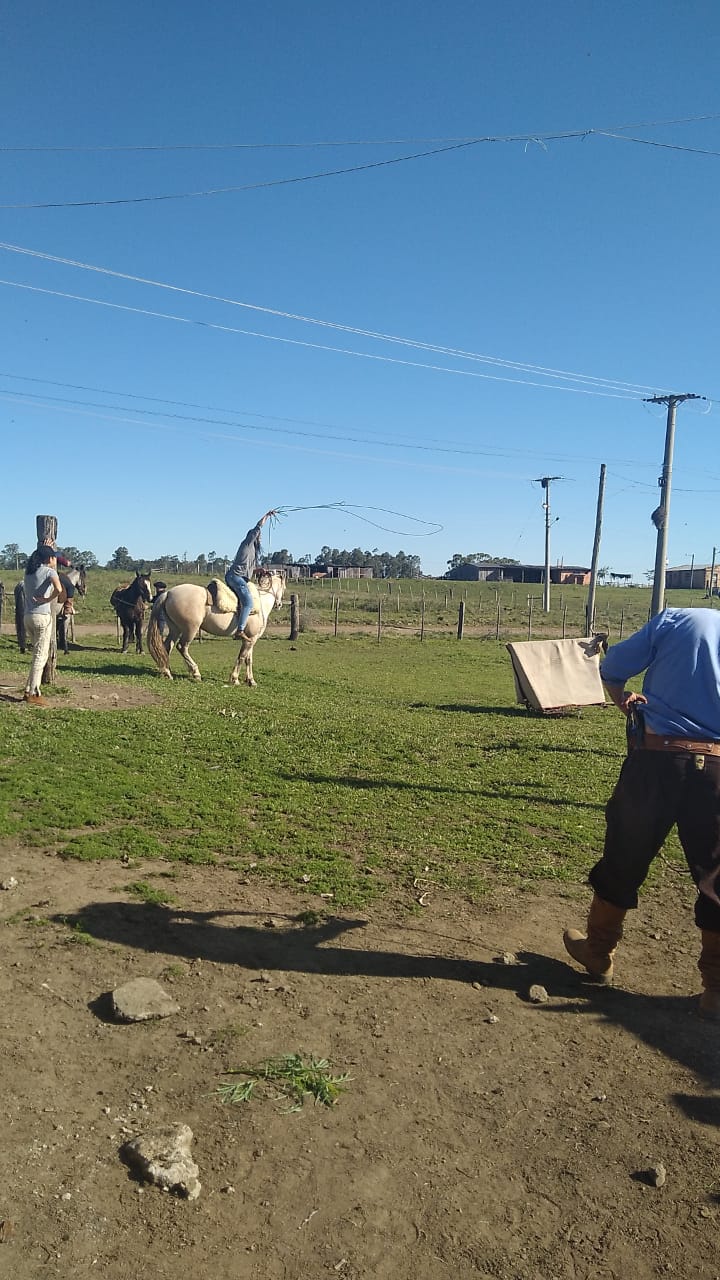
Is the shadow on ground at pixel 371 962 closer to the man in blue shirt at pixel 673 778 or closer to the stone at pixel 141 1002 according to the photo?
the man in blue shirt at pixel 673 778

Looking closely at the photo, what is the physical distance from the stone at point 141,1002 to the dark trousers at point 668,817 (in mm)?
2633

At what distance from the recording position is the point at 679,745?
4.88 metres

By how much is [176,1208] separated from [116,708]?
10716mm

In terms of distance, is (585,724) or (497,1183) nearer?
(497,1183)

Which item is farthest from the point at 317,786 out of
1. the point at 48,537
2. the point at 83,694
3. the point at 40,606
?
the point at 48,537

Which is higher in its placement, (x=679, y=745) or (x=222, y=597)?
(x=222, y=597)

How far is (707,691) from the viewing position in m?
4.93

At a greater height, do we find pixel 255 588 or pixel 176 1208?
pixel 255 588

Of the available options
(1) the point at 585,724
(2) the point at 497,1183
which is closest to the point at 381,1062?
(2) the point at 497,1183

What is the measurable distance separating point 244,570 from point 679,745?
47.0ft

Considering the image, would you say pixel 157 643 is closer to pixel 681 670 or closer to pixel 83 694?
pixel 83 694

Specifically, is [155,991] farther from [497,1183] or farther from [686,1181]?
[686,1181]

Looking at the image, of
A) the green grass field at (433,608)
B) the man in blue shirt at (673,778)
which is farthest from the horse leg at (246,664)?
the green grass field at (433,608)

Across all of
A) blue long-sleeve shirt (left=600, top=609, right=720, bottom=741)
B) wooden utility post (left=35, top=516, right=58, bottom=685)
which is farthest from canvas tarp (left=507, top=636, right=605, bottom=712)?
blue long-sleeve shirt (left=600, top=609, right=720, bottom=741)
